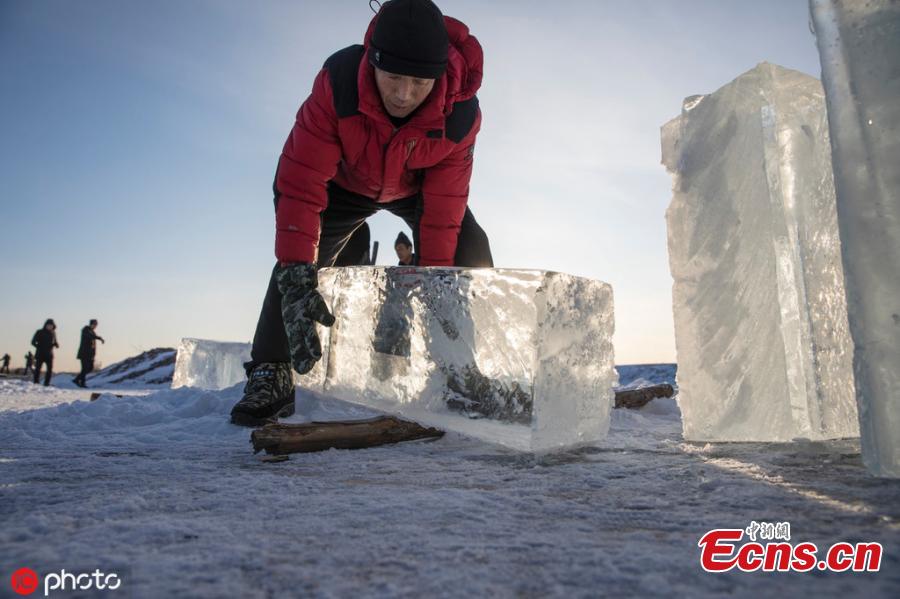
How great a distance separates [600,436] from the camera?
1901mm

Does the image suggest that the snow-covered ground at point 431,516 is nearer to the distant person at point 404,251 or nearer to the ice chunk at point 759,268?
the ice chunk at point 759,268

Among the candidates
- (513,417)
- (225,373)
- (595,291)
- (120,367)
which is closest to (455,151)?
(595,291)

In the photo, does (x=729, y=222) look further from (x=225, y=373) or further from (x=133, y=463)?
(x=225, y=373)

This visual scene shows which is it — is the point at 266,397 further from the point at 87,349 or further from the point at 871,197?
the point at 87,349

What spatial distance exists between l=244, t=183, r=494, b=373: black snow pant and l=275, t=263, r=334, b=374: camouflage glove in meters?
0.27

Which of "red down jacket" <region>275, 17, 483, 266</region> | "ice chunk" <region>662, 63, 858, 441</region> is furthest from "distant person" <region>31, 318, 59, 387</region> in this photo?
"ice chunk" <region>662, 63, 858, 441</region>

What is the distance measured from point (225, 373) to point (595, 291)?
4.06 m

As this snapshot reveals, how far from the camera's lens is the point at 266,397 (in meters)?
2.31

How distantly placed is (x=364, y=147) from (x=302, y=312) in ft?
2.54

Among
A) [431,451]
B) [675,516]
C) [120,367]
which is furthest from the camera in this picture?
[120,367]

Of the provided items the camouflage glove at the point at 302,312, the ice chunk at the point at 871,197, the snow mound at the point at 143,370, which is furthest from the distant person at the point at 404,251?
the snow mound at the point at 143,370

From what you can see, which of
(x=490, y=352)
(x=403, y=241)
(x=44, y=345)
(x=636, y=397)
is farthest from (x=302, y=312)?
(x=44, y=345)

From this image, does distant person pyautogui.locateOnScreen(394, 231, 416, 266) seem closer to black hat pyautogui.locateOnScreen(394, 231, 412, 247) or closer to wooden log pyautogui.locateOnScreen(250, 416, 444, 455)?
black hat pyautogui.locateOnScreen(394, 231, 412, 247)

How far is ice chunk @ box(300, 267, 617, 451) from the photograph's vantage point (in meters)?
1.62
